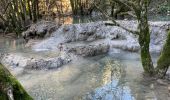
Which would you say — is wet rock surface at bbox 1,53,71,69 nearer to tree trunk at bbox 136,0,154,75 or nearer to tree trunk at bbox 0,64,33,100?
tree trunk at bbox 136,0,154,75

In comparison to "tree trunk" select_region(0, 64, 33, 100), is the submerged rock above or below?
below

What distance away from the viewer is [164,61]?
30.4 ft

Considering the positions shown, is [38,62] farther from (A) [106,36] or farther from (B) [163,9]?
(B) [163,9]

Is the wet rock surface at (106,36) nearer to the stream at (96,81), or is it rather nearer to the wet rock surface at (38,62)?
the stream at (96,81)

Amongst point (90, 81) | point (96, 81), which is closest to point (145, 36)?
point (96, 81)

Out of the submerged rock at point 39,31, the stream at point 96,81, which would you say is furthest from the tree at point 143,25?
the submerged rock at point 39,31

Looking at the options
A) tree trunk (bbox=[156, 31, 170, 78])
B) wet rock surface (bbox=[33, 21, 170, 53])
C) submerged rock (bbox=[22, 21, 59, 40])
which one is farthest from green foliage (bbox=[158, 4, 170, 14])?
tree trunk (bbox=[156, 31, 170, 78])

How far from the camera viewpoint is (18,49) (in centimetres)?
1595

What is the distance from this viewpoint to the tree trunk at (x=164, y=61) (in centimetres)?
917

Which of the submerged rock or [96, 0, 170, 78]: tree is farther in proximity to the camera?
the submerged rock

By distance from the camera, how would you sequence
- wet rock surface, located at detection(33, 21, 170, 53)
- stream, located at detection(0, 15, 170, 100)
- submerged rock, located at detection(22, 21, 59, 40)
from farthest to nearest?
1. submerged rock, located at detection(22, 21, 59, 40)
2. wet rock surface, located at detection(33, 21, 170, 53)
3. stream, located at detection(0, 15, 170, 100)

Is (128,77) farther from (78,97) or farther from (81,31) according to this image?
(81,31)

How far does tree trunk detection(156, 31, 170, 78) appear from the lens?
9.17 metres

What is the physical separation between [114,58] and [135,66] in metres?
1.60
